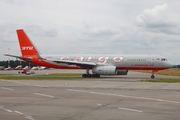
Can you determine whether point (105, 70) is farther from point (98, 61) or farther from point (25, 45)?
point (25, 45)

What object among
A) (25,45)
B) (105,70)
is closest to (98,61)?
(105,70)

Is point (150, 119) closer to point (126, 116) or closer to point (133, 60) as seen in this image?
point (126, 116)

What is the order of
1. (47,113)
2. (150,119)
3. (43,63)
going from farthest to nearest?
1. (43,63)
2. (47,113)
3. (150,119)

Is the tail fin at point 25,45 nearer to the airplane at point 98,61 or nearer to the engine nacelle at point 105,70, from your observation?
the airplane at point 98,61

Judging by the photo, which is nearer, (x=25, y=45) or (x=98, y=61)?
(x=98, y=61)

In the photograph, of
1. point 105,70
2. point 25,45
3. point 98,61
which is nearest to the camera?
point 105,70

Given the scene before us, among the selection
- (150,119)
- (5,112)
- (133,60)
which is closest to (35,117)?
(5,112)

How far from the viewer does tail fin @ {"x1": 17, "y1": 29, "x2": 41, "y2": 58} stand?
45.6 meters

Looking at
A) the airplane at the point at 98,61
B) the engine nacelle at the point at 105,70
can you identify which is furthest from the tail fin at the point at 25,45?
the engine nacelle at the point at 105,70

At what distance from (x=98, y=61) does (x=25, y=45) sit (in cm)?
1199

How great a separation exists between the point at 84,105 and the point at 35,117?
3.32 meters

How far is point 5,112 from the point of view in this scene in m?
10.6

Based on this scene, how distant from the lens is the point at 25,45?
150 feet

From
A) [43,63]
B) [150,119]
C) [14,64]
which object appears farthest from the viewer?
[14,64]
